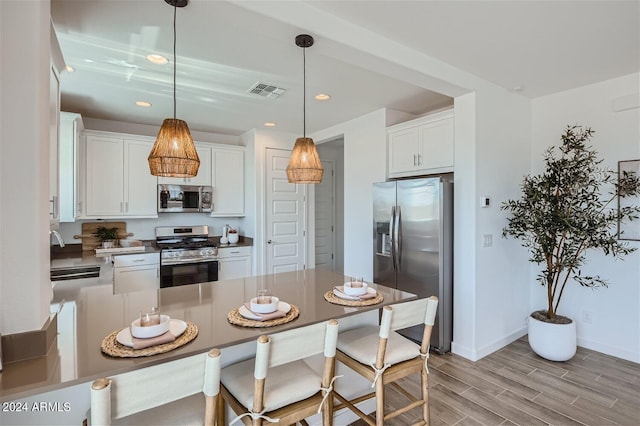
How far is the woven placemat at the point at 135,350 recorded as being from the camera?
47.6 inches

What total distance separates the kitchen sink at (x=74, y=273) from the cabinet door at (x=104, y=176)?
3.15 ft

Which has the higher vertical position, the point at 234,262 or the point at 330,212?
the point at 330,212

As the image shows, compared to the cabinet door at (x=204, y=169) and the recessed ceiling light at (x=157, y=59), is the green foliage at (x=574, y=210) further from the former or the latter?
the cabinet door at (x=204, y=169)

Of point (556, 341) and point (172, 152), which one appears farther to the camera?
point (556, 341)

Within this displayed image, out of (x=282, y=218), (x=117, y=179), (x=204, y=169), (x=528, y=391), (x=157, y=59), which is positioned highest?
(x=157, y=59)

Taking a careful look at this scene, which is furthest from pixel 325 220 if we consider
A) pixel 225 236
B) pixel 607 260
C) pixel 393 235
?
pixel 607 260

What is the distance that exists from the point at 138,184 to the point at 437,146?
12.3ft

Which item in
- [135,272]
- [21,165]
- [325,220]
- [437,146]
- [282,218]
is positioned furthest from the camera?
[325,220]

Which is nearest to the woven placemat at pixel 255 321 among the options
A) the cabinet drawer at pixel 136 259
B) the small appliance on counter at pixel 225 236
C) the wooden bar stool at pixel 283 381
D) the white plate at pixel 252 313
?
the white plate at pixel 252 313

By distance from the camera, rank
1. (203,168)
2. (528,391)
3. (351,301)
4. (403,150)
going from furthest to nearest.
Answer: (203,168) < (403,150) < (528,391) < (351,301)

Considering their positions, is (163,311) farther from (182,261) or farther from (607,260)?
(607,260)

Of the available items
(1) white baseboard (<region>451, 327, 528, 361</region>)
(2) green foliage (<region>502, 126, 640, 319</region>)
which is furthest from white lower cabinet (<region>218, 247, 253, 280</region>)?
(2) green foliage (<region>502, 126, 640, 319</region>)

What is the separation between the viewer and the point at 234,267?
477 centimetres

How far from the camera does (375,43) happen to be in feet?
7.45
